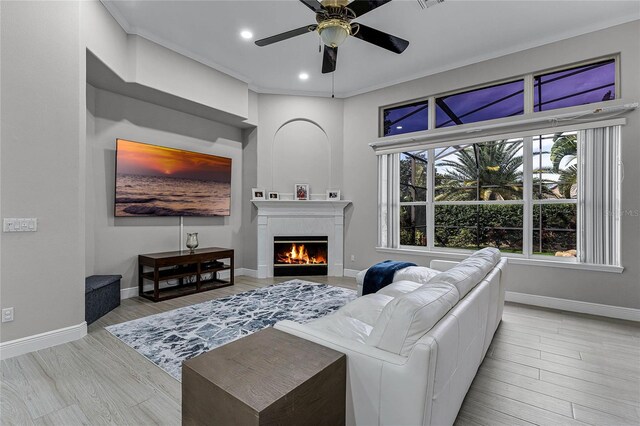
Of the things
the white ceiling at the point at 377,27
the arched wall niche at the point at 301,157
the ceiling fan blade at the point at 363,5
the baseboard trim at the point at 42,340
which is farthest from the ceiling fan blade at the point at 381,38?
the baseboard trim at the point at 42,340

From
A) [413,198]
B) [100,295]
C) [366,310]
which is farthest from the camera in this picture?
[413,198]

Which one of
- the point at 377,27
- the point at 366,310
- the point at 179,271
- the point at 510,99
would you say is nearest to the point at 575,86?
the point at 510,99

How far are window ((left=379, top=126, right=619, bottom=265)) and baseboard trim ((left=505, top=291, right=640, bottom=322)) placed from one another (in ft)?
1.74

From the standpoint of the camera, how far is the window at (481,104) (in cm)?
433

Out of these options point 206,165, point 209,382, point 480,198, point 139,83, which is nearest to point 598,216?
point 480,198

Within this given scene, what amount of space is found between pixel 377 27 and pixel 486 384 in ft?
12.6

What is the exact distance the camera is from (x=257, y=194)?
5.51 m

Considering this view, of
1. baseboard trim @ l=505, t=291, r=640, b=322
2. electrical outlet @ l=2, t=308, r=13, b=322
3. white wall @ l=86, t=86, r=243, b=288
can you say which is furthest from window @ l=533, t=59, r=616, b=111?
electrical outlet @ l=2, t=308, r=13, b=322

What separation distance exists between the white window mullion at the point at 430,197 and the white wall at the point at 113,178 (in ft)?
11.6

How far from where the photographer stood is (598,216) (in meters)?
3.65

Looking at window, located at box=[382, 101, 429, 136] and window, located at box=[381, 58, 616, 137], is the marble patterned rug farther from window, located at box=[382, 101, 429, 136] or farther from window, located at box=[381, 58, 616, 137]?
window, located at box=[381, 58, 616, 137]

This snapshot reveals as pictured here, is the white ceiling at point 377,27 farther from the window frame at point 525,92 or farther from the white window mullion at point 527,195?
the white window mullion at point 527,195

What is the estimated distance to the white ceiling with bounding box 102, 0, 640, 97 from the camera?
3.39m

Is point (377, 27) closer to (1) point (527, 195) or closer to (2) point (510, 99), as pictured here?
(2) point (510, 99)
